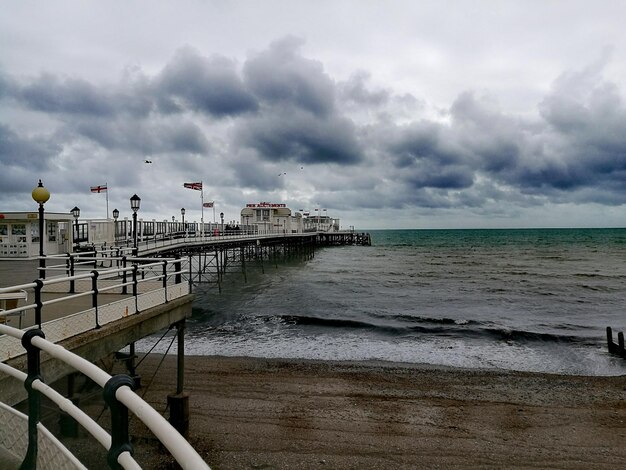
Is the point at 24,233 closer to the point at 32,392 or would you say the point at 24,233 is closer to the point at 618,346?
the point at 32,392

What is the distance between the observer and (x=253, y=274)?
4075 cm

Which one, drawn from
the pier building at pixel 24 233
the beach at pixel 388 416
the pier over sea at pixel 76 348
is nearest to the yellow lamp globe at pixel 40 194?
the pier over sea at pixel 76 348

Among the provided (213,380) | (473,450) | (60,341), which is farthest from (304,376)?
(60,341)

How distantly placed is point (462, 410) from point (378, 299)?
1790 cm

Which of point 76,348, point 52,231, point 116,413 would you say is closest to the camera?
point 116,413

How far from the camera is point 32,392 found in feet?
8.24

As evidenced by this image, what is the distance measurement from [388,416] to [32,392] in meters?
8.62

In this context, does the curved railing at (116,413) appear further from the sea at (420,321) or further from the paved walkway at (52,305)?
the sea at (420,321)

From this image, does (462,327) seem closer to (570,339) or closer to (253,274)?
(570,339)

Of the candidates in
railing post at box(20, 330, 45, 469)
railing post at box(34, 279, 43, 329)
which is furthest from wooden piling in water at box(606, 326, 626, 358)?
railing post at box(20, 330, 45, 469)

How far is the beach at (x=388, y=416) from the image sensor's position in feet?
25.6

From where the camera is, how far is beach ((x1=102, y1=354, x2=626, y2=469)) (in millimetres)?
7801

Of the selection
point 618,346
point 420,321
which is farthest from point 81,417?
point 420,321

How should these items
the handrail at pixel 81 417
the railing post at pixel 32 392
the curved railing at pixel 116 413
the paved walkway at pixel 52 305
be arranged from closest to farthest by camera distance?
the curved railing at pixel 116 413 → the handrail at pixel 81 417 → the railing post at pixel 32 392 → the paved walkway at pixel 52 305
